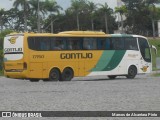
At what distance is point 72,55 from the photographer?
32.6 meters

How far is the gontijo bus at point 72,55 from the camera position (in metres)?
31.0

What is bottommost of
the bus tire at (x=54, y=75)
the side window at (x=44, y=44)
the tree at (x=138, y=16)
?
the bus tire at (x=54, y=75)

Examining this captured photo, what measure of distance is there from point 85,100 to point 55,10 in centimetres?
8657

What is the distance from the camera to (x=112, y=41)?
34750 mm

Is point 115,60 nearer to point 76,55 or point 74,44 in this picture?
point 76,55

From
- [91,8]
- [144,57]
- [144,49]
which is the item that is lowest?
[144,57]

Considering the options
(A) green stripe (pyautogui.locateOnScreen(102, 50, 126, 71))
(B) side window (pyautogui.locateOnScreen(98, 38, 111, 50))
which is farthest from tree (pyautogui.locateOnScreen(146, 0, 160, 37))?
(B) side window (pyautogui.locateOnScreen(98, 38, 111, 50))

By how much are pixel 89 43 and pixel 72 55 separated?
1.59 m

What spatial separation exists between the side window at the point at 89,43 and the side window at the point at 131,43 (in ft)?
8.75

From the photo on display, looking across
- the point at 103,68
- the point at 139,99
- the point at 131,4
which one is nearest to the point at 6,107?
the point at 139,99

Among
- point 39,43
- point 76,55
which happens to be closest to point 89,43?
point 76,55

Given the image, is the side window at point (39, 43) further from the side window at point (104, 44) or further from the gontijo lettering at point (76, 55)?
the side window at point (104, 44)

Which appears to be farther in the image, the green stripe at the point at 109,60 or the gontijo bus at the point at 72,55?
the green stripe at the point at 109,60

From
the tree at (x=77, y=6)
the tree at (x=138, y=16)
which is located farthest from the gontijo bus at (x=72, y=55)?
the tree at (x=138, y=16)
